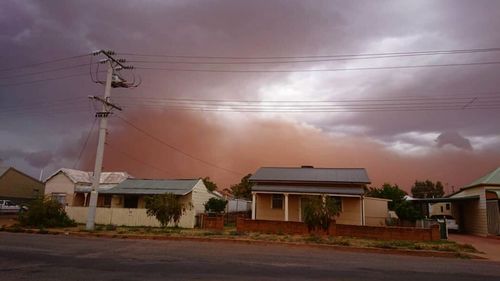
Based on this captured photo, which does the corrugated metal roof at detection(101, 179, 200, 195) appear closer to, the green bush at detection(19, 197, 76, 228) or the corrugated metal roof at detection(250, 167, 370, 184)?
the corrugated metal roof at detection(250, 167, 370, 184)

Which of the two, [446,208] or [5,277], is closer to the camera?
[5,277]

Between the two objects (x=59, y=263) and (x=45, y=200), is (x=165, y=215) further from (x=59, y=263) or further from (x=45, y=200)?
(x=59, y=263)

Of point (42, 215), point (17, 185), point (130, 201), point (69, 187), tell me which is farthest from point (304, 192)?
point (17, 185)

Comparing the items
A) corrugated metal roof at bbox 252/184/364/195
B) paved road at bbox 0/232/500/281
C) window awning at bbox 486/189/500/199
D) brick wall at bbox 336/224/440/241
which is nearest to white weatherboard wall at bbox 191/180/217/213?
corrugated metal roof at bbox 252/184/364/195

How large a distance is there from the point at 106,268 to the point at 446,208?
2346 inches

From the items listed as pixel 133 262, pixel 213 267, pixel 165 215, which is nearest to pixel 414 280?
pixel 213 267

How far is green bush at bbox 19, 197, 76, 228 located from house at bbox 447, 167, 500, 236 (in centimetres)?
3213

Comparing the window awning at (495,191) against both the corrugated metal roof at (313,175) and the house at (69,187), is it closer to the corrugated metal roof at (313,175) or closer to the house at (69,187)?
the corrugated metal roof at (313,175)

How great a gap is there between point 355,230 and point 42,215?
22.4 m

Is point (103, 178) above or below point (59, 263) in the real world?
above

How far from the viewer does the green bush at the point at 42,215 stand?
27.2 metres

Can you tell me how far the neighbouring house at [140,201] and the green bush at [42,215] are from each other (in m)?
4.15

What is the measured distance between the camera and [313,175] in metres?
33.3

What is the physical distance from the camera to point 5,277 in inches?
367
